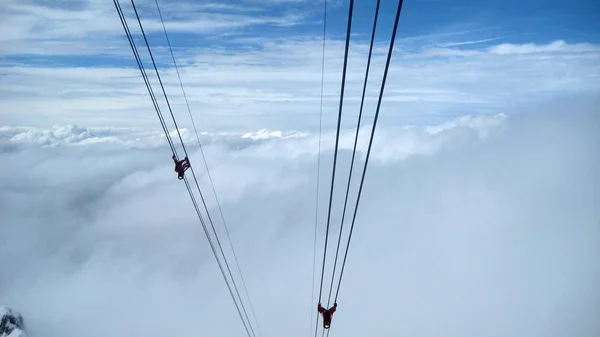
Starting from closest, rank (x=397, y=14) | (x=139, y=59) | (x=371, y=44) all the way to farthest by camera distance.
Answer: (x=397, y=14) < (x=371, y=44) < (x=139, y=59)

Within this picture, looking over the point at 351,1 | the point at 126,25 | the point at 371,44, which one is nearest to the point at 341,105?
the point at 371,44

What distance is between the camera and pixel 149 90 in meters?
12.9

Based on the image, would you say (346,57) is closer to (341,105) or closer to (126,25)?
(341,105)

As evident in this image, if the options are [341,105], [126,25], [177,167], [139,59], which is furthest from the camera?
[177,167]

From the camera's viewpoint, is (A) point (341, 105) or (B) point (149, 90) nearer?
(A) point (341, 105)

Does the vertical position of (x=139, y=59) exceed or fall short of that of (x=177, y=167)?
it exceeds it

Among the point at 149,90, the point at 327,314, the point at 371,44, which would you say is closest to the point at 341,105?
the point at 371,44

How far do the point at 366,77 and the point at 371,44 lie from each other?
0.67m

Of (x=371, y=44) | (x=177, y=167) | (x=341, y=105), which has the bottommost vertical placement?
(x=177, y=167)

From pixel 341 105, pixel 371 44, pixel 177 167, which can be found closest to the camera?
pixel 371 44

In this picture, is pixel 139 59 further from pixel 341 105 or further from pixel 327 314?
pixel 327 314

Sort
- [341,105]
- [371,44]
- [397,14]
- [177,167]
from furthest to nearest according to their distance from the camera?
[177,167], [341,105], [371,44], [397,14]

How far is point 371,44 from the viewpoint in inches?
283

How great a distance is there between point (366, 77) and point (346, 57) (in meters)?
0.63
